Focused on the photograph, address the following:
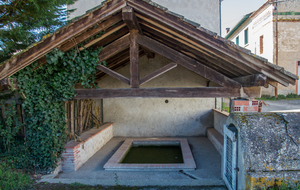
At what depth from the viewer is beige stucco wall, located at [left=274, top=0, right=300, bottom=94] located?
1216 cm

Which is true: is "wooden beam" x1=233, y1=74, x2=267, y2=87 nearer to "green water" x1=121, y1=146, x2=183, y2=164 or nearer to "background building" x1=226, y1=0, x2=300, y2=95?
"green water" x1=121, y1=146, x2=183, y2=164

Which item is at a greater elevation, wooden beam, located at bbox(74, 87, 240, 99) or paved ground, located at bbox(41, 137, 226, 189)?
wooden beam, located at bbox(74, 87, 240, 99)

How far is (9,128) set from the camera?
455 centimetres

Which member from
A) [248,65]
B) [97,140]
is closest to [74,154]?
[97,140]

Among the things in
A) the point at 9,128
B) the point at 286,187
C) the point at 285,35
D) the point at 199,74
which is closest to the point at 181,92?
the point at 199,74

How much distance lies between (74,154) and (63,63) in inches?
90.8

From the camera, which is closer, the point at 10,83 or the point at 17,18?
the point at 10,83

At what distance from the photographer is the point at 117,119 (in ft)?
27.9

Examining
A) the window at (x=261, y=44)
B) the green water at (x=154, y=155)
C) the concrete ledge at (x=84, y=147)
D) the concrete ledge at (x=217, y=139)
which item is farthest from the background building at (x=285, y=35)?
the concrete ledge at (x=84, y=147)

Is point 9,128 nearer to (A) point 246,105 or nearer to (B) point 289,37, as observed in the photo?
(A) point 246,105

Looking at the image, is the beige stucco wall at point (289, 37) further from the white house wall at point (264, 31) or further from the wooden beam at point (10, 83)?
the wooden beam at point (10, 83)

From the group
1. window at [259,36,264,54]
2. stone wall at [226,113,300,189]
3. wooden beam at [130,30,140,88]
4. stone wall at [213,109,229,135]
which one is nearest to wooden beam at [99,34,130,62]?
wooden beam at [130,30,140,88]

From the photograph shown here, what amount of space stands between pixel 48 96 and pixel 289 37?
46.8ft

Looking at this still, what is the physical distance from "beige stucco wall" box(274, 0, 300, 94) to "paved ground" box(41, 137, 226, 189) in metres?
9.36
